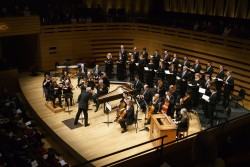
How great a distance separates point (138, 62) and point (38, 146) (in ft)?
24.7

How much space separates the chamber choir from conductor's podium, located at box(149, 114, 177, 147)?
43 centimetres

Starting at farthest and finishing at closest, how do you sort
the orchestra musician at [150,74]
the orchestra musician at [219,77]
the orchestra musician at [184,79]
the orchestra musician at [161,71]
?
the orchestra musician at [150,74], the orchestra musician at [161,71], the orchestra musician at [184,79], the orchestra musician at [219,77]

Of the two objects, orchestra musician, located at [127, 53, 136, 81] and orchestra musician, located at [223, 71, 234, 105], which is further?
orchestra musician, located at [127, 53, 136, 81]

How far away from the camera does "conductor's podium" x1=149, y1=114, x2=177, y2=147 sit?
8609 millimetres

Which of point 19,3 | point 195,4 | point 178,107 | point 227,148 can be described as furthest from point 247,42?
point 19,3

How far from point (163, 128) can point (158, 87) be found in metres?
3.25

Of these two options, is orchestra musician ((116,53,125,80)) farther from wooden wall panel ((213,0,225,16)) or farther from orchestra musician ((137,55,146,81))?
wooden wall panel ((213,0,225,16))

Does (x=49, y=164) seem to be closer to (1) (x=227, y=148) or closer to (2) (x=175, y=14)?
(1) (x=227, y=148)

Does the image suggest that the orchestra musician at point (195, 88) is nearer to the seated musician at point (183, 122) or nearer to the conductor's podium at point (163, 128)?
the conductor's podium at point (163, 128)

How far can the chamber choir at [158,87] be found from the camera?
10.5 meters

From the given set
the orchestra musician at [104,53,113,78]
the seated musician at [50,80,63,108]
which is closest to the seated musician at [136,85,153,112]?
the seated musician at [50,80,63,108]

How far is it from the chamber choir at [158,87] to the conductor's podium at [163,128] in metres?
0.43

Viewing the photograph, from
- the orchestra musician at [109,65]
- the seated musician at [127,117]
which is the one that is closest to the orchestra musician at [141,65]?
the orchestra musician at [109,65]

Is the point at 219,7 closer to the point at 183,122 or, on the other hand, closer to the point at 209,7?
the point at 209,7
